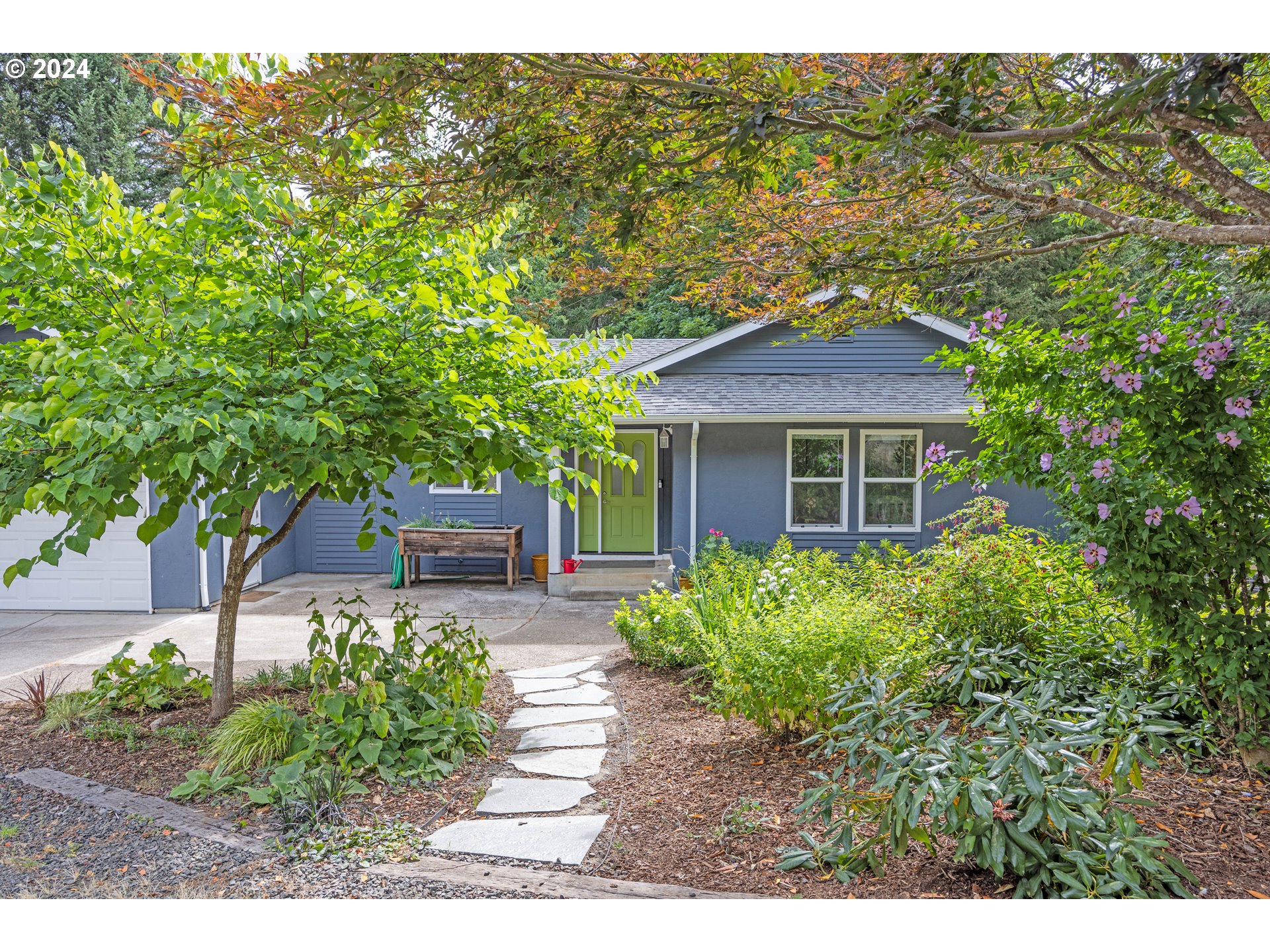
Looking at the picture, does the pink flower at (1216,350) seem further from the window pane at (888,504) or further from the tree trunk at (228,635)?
the window pane at (888,504)

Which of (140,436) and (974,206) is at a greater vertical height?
(974,206)

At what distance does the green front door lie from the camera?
1094 cm

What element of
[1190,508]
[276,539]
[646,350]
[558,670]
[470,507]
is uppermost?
[646,350]

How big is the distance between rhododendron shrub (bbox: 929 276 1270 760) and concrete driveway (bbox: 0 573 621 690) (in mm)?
4310

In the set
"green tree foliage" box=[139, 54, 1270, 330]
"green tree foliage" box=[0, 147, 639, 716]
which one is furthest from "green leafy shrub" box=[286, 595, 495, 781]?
"green tree foliage" box=[139, 54, 1270, 330]

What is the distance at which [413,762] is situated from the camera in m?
3.63

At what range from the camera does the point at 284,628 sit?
7891mm

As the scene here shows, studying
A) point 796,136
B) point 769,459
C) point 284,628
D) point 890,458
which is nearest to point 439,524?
point 284,628

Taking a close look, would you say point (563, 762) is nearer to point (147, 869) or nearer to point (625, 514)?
point (147, 869)

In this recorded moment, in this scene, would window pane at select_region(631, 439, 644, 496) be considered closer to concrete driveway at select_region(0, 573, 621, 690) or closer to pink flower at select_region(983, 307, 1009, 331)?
concrete driveway at select_region(0, 573, 621, 690)

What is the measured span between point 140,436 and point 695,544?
8136mm

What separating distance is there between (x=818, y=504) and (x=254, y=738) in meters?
8.12
